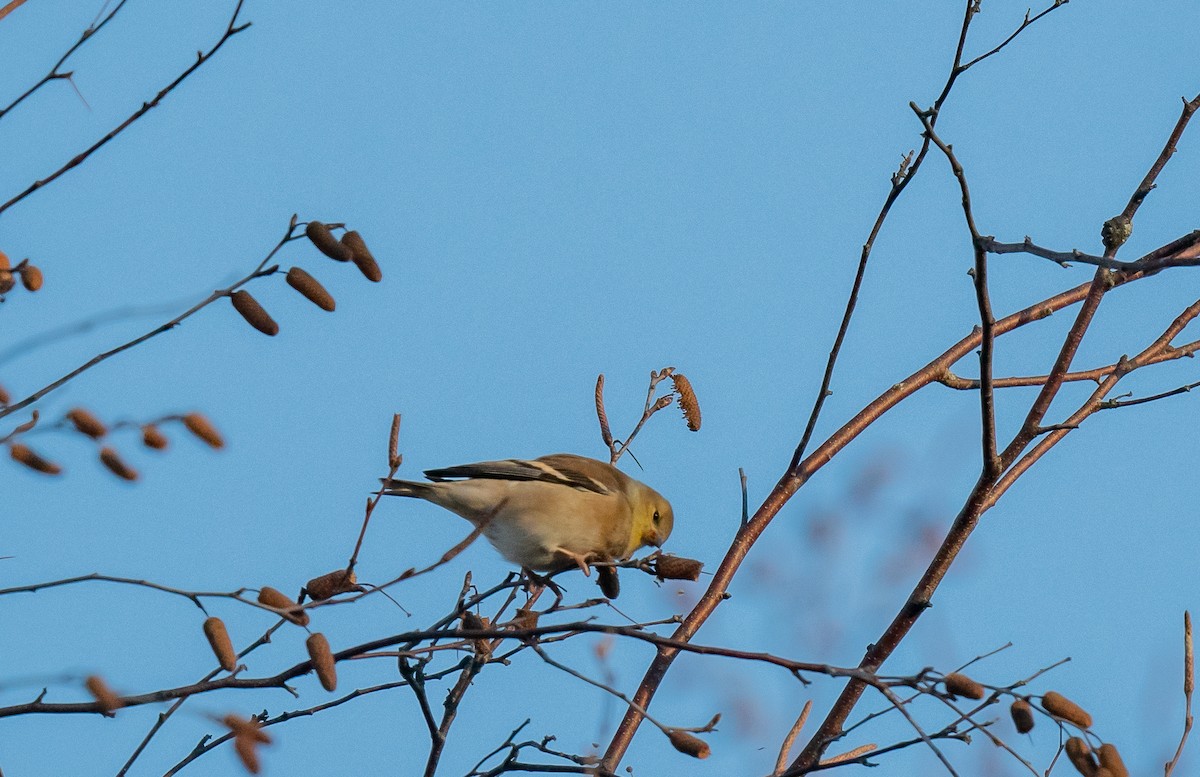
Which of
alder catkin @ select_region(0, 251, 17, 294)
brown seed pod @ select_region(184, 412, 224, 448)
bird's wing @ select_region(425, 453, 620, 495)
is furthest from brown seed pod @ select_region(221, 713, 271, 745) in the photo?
bird's wing @ select_region(425, 453, 620, 495)

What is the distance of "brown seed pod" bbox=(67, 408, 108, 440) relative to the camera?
251 cm

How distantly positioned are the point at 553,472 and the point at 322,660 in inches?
140

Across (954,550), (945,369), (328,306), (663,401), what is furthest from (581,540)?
(328,306)

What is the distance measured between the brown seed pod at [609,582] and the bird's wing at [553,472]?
2.44ft

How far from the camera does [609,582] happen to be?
5035 millimetres

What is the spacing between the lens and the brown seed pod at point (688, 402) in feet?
16.2

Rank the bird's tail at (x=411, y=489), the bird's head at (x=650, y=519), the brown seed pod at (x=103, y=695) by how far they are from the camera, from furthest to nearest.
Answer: the bird's head at (x=650, y=519) < the bird's tail at (x=411, y=489) < the brown seed pod at (x=103, y=695)

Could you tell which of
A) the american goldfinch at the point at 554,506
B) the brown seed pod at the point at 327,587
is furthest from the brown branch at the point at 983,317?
the american goldfinch at the point at 554,506

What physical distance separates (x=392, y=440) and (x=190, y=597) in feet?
1.69

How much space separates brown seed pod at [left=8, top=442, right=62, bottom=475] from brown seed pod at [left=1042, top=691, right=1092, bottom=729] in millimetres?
1923

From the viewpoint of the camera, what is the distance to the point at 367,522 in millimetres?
2646

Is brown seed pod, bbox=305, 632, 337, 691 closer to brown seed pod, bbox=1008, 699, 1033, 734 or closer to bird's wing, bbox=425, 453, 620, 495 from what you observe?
brown seed pod, bbox=1008, 699, 1033, 734

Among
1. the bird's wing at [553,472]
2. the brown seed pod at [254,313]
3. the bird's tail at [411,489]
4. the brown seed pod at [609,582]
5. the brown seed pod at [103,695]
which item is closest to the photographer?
the brown seed pod at [103,695]

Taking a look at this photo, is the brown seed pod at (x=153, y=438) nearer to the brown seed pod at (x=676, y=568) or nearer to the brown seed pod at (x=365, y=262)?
the brown seed pod at (x=365, y=262)
